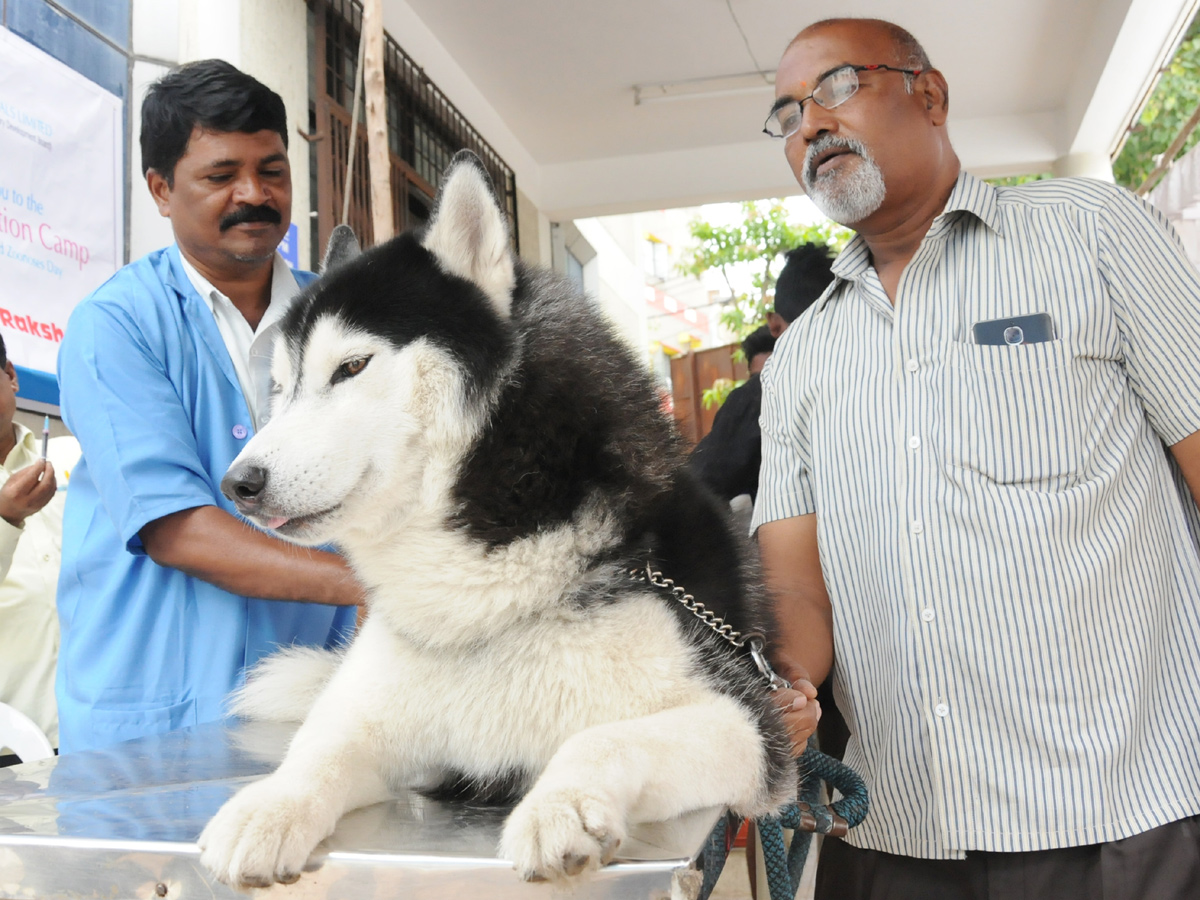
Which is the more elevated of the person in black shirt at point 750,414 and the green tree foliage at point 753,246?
the green tree foliage at point 753,246

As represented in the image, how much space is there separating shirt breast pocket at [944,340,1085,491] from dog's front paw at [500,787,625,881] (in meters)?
1.05

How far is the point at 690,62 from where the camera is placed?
7145mm

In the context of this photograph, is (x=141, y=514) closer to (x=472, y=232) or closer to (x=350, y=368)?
(x=350, y=368)

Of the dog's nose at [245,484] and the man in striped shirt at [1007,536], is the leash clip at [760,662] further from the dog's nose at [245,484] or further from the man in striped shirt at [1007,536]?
the dog's nose at [245,484]

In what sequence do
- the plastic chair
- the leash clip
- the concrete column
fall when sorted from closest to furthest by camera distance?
the leash clip < the plastic chair < the concrete column

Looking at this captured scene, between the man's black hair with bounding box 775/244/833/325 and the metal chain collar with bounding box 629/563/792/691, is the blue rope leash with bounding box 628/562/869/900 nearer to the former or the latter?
the metal chain collar with bounding box 629/563/792/691

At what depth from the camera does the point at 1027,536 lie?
5.24 ft

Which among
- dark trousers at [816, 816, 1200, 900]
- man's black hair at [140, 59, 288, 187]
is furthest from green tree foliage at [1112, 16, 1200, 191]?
man's black hair at [140, 59, 288, 187]

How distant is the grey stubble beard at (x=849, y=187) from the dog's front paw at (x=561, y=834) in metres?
1.36

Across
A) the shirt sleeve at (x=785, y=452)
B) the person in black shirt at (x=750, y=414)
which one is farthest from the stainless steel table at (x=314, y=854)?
the person in black shirt at (x=750, y=414)

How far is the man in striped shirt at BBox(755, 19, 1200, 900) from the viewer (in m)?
1.58

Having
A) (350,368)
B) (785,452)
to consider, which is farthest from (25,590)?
(785,452)

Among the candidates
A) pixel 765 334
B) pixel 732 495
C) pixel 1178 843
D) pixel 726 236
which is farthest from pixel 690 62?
pixel 1178 843

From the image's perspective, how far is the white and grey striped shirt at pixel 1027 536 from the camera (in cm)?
158
